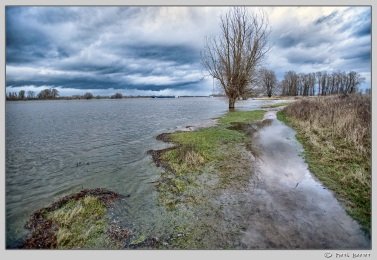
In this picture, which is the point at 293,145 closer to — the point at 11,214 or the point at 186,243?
the point at 186,243

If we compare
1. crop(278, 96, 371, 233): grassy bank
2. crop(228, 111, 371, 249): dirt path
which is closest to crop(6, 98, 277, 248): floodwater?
crop(228, 111, 371, 249): dirt path

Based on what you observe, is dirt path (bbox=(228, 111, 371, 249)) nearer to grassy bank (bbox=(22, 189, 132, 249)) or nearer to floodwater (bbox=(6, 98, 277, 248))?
floodwater (bbox=(6, 98, 277, 248))

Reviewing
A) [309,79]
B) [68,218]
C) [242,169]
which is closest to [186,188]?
[242,169]

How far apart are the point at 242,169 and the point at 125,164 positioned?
5.53 m

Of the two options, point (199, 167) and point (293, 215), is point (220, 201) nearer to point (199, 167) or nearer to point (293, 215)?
point (293, 215)

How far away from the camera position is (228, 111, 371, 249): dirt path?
5.18 m

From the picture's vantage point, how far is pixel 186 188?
8320 millimetres

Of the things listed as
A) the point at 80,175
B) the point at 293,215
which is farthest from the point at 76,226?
the point at 293,215

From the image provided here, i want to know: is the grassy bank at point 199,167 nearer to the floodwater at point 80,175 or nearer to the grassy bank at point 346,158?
the floodwater at point 80,175

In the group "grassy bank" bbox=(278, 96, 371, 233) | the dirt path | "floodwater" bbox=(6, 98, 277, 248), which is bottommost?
"floodwater" bbox=(6, 98, 277, 248)

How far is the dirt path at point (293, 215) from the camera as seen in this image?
204 inches

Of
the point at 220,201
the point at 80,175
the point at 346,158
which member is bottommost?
the point at 80,175

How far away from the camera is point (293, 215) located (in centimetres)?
616

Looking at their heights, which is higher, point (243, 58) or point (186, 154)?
point (243, 58)
